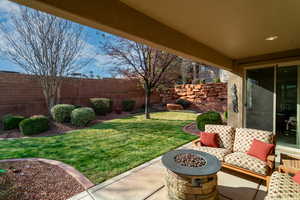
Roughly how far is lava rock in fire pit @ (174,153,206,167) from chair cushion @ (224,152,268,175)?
878 millimetres

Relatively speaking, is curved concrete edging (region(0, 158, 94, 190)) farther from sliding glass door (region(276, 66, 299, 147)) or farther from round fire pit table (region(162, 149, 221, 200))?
sliding glass door (region(276, 66, 299, 147))

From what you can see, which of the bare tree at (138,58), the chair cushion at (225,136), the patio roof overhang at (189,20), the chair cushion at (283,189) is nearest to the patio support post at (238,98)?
the patio roof overhang at (189,20)

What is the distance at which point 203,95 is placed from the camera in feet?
37.9

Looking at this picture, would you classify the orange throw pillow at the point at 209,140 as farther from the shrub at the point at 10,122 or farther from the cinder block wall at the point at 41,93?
the cinder block wall at the point at 41,93

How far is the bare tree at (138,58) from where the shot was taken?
7.53 meters

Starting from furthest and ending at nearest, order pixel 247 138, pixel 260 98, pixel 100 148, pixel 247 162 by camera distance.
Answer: pixel 260 98 → pixel 100 148 → pixel 247 138 → pixel 247 162

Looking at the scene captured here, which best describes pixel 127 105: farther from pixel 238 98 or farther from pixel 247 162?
pixel 247 162

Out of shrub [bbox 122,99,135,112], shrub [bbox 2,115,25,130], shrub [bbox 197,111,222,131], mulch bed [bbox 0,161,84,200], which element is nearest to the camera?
mulch bed [bbox 0,161,84,200]

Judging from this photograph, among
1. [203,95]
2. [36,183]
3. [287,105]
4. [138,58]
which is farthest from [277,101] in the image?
[203,95]

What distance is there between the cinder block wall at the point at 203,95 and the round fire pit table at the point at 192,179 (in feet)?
29.6

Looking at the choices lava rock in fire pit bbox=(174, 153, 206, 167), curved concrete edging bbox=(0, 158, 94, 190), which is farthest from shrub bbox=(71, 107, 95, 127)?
lava rock in fire pit bbox=(174, 153, 206, 167)

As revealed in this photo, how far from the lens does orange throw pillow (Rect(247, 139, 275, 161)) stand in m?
2.62

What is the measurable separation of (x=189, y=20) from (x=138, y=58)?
582cm

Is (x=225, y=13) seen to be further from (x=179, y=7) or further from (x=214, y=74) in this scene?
(x=214, y=74)
